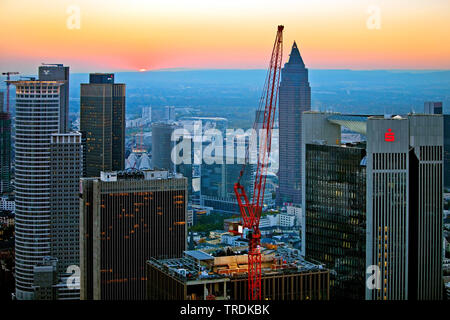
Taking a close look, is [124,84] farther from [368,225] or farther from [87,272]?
[368,225]

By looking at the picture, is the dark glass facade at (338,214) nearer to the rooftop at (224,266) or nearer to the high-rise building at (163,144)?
the rooftop at (224,266)

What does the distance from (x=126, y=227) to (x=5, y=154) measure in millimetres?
6956

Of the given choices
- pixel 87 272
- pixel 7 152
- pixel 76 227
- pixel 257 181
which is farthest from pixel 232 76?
pixel 7 152

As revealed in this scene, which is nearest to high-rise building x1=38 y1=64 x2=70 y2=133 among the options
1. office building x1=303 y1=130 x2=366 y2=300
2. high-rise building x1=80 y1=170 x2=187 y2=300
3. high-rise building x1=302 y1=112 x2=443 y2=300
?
high-rise building x1=80 y1=170 x2=187 y2=300

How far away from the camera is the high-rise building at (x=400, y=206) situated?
10.2m

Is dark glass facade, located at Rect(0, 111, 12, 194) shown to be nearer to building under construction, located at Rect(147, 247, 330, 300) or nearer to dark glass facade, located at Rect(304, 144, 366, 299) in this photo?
building under construction, located at Rect(147, 247, 330, 300)

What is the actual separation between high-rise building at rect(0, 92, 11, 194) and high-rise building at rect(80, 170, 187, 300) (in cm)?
567

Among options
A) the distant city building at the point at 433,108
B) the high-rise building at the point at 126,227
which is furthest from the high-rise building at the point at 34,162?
the distant city building at the point at 433,108

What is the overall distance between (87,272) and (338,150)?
245 inches

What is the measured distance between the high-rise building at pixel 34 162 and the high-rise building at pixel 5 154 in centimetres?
57

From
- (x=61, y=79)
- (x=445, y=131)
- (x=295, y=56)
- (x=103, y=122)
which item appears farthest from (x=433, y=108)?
(x=103, y=122)

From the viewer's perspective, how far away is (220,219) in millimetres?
19219

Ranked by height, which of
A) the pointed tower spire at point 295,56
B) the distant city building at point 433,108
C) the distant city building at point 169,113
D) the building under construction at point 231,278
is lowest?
the building under construction at point 231,278

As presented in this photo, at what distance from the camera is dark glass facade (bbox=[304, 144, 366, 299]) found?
10.5m
